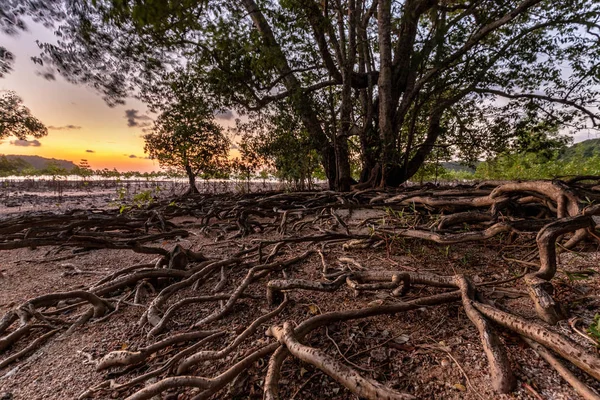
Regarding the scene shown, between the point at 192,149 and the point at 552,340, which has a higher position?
the point at 192,149

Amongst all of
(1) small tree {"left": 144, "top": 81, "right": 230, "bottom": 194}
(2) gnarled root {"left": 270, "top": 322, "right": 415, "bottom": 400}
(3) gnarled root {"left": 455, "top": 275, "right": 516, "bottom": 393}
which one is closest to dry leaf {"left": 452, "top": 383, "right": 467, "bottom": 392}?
(3) gnarled root {"left": 455, "top": 275, "right": 516, "bottom": 393}

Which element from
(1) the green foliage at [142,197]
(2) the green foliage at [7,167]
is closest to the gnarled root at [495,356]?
(1) the green foliage at [142,197]

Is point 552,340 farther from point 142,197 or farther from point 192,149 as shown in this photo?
point 192,149

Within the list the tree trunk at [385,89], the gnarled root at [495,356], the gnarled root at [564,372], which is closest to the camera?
the gnarled root at [564,372]

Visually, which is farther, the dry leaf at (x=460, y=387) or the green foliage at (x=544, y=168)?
the green foliage at (x=544, y=168)

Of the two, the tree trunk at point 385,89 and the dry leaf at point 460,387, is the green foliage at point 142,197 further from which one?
the dry leaf at point 460,387

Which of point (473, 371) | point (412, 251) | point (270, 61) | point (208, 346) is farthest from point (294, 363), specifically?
point (270, 61)

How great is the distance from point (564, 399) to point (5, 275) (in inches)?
194

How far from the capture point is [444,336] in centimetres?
132

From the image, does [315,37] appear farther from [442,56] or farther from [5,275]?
[5,275]

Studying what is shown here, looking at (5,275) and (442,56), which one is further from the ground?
(442,56)

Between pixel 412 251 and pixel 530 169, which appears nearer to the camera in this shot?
pixel 412 251

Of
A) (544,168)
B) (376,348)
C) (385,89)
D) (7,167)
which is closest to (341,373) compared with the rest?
(376,348)

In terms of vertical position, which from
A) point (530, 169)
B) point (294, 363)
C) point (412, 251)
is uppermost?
point (530, 169)
